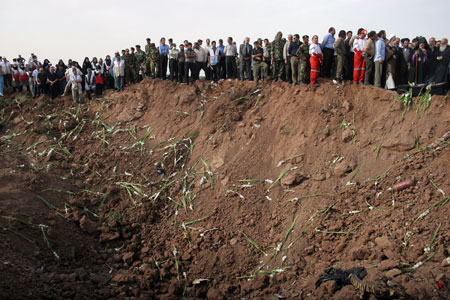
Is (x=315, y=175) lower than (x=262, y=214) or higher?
higher

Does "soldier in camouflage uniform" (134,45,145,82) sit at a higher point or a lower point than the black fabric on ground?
higher

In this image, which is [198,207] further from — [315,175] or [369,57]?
[369,57]

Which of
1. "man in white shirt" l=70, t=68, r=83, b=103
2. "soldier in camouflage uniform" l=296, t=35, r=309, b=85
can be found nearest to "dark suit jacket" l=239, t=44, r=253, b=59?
"soldier in camouflage uniform" l=296, t=35, r=309, b=85

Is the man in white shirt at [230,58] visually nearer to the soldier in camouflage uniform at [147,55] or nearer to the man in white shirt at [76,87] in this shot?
the soldier in camouflage uniform at [147,55]

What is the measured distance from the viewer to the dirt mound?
20.0 feet

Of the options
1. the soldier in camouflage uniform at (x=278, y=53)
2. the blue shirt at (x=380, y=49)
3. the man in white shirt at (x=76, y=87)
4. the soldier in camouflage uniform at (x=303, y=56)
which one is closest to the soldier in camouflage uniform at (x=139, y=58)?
the man in white shirt at (x=76, y=87)

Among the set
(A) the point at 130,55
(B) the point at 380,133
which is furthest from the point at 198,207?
(A) the point at 130,55

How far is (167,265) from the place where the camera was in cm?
723

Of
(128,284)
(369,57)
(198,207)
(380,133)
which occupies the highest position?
(369,57)

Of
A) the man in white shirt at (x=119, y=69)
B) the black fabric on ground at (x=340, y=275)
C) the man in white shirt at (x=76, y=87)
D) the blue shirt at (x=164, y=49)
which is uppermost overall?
the blue shirt at (x=164, y=49)

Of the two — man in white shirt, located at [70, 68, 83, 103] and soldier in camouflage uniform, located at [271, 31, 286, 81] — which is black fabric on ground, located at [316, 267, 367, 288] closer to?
soldier in camouflage uniform, located at [271, 31, 286, 81]

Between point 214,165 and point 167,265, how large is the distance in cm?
293

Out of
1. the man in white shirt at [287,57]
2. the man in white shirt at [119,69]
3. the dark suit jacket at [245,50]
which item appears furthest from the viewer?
the man in white shirt at [119,69]

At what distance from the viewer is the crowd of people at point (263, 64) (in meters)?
9.12
